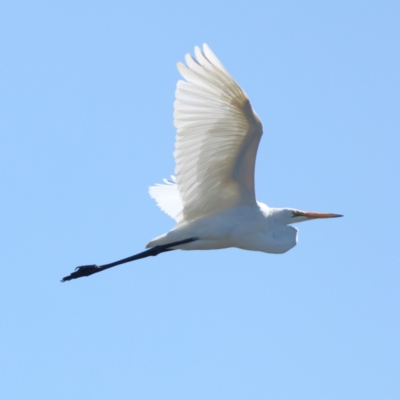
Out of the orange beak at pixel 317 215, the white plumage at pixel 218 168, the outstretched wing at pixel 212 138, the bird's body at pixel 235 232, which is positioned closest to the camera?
the outstretched wing at pixel 212 138

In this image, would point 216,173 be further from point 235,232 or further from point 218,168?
point 235,232

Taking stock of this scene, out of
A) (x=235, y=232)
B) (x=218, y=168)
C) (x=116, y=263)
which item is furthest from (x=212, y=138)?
(x=116, y=263)

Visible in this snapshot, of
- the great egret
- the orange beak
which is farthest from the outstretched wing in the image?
the orange beak

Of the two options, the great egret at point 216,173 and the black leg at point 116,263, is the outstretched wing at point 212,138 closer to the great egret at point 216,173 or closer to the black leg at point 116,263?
the great egret at point 216,173

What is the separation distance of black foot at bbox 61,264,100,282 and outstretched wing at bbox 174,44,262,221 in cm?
178

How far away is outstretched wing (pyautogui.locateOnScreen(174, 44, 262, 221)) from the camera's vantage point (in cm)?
1100

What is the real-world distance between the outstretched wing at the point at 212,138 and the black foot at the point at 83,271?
1.78m

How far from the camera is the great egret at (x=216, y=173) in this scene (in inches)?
438

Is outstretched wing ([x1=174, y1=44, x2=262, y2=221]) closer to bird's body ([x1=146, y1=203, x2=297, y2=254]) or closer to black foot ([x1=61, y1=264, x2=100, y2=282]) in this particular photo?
bird's body ([x1=146, y1=203, x2=297, y2=254])

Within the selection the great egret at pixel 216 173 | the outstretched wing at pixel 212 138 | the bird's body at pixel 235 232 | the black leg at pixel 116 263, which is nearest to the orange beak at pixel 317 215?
the great egret at pixel 216 173

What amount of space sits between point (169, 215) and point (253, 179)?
9.79ft

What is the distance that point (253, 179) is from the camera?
1230 cm

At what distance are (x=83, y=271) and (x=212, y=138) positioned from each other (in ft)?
10.6

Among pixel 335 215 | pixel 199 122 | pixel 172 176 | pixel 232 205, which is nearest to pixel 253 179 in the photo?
pixel 232 205
